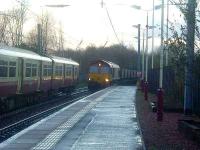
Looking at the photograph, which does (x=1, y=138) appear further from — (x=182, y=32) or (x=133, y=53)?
(x=133, y=53)

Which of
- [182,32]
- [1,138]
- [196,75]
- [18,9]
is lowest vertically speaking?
[1,138]

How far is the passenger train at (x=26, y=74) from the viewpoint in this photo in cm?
2491

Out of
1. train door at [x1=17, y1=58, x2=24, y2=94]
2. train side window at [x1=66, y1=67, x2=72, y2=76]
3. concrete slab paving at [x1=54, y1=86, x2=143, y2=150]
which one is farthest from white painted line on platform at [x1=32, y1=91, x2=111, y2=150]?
train side window at [x1=66, y1=67, x2=72, y2=76]

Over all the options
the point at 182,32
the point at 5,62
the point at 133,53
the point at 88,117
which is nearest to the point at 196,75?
the point at 182,32

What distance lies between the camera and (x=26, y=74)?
97.5 feet

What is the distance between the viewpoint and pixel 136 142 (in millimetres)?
14734

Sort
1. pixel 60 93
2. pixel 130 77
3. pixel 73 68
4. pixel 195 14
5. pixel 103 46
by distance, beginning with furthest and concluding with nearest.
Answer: pixel 103 46 → pixel 130 77 → pixel 73 68 → pixel 60 93 → pixel 195 14

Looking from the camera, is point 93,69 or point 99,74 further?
point 93,69

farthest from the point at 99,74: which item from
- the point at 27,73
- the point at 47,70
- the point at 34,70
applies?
the point at 27,73

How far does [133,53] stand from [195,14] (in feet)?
328

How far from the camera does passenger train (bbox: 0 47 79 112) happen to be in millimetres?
24906

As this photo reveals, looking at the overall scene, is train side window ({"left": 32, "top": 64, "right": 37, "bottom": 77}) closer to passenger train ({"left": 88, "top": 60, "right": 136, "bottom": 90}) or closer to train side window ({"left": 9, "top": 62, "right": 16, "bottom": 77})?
train side window ({"left": 9, "top": 62, "right": 16, "bottom": 77})

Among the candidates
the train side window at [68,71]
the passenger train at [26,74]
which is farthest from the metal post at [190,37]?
the train side window at [68,71]

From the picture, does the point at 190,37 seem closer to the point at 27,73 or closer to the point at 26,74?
the point at 26,74
